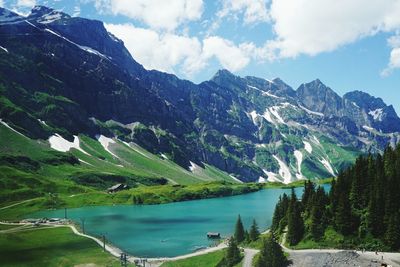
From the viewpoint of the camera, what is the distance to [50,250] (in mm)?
125438

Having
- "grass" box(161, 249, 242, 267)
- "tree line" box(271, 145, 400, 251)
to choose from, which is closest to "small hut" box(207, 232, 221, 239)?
"tree line" box(271, 145, 400, 251)

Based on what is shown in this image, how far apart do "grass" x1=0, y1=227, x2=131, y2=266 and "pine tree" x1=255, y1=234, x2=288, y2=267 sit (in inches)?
1387

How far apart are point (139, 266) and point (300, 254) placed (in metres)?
36.4

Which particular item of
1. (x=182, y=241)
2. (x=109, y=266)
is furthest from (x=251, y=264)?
(x=182, y=241)

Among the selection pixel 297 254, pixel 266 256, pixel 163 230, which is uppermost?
pixel 163 230

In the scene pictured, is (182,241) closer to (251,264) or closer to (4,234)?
(251,264)

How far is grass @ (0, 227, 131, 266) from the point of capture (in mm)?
111062

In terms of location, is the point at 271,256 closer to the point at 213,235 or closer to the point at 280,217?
the point at 280,217

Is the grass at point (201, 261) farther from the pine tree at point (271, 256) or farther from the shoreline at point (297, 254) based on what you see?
the pine tree at point (271, 256)

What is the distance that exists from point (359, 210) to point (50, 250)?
7963 centimetres

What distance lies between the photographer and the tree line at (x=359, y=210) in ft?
318

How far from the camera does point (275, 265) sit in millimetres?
92188

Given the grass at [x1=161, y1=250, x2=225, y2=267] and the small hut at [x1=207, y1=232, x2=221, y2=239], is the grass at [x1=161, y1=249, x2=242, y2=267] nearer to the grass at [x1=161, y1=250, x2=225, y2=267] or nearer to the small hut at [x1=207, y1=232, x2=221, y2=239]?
the grass at [x1=161, y1=250, x2=225, y2=267]

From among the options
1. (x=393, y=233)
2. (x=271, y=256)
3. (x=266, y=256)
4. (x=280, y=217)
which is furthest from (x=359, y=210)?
(x=280, y=217)
